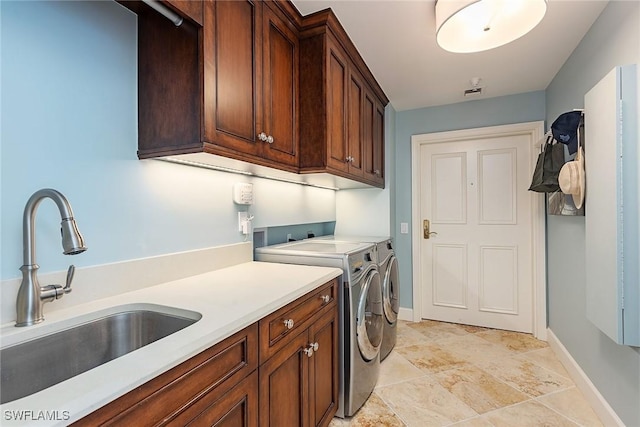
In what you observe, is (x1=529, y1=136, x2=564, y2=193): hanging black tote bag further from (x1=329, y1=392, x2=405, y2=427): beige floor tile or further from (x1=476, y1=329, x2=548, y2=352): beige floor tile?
(x1=329, y1=392, x2=405, y2=427): beige floor tile

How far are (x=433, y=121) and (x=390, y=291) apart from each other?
186 centimetres

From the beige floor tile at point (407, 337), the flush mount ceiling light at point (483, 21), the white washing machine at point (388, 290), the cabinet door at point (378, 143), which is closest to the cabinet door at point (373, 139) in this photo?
the cabinet door at point (378, 143)

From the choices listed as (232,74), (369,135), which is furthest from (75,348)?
(369,135)

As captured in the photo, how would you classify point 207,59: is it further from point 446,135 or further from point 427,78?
point 446,135

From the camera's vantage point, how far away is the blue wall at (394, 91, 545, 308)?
290cm

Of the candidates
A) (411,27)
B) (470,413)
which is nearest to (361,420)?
(470,413)

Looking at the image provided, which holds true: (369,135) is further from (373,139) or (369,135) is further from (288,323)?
(288,323)

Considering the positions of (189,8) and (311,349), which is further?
(311,349)

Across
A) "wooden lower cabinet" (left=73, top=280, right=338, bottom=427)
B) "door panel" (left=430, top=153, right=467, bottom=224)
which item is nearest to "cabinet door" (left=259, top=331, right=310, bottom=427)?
"wooden lower cabinet" (left=73, top=280, right=338, bottom=427)

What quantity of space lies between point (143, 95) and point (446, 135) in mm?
2778

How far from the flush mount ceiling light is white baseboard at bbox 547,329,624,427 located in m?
2.01

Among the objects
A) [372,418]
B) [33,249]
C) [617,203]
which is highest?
[617,203]

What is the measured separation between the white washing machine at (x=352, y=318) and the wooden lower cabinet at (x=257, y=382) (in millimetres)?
65

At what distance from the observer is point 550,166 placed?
85.6 inches
